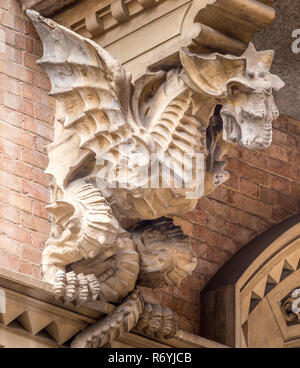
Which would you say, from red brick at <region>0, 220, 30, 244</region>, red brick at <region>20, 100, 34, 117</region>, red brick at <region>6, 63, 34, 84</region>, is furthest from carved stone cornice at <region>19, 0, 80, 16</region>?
red brick at <region>0, 220, 30, 244</region>

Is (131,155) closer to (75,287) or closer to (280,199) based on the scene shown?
(75,287)

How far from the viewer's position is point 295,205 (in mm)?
6328

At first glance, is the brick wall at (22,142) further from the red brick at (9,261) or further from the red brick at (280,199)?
the red brick at (280,199)

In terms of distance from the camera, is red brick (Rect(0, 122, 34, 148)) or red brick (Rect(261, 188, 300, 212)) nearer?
red brick (Rect(0, 122, 34, 148))

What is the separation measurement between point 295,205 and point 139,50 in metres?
1.40

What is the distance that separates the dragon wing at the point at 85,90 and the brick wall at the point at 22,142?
0.69 feet

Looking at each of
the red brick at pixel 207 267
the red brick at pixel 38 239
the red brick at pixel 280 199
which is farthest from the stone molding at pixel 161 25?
the red brick at pixel 280 199

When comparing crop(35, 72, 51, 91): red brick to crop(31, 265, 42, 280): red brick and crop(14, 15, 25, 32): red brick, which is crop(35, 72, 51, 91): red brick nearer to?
crop(14, 15, 25, 32): red brick

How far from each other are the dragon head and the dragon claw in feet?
2.28

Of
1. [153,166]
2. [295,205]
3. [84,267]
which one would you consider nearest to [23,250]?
[84,267]

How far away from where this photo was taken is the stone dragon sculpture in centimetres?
500

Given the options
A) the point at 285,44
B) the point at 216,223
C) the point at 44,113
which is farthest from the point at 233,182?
the point at 44,113

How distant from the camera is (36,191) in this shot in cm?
540

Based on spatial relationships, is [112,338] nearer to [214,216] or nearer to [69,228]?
[69,228]
